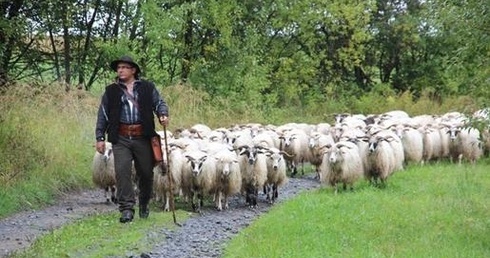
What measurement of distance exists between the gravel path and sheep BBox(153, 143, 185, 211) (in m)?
0.70

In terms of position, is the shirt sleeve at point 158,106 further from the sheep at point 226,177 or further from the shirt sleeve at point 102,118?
the sheep at point 226,177

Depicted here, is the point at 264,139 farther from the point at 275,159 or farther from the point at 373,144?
the point at 373,144

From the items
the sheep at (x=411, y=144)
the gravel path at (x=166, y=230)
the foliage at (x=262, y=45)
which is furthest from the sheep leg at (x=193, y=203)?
the sheep at (x=411, y=144)

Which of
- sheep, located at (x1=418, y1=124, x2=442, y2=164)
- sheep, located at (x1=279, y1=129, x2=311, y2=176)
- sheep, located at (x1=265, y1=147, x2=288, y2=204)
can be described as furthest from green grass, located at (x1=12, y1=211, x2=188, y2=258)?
sheep, located at (x1=418, y1=124, x2=442, y2=164)

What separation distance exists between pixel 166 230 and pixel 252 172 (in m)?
4.12

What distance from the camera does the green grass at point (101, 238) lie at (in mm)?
8891

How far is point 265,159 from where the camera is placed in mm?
14930

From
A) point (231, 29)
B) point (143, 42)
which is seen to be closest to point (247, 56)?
point (231, 29)

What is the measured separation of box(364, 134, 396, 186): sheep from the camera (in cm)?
1533

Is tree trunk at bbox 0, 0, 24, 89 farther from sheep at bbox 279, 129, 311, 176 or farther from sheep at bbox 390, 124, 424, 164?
sheep at bbox 390, 124, 424, 164

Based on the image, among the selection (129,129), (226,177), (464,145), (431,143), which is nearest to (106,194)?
(226,177)

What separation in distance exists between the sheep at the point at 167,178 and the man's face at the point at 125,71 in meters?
2.50

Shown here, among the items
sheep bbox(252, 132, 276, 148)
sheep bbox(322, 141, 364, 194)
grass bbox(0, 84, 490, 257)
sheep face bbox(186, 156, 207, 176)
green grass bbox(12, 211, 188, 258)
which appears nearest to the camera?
green grass bbox(12, 211, 188, 258)

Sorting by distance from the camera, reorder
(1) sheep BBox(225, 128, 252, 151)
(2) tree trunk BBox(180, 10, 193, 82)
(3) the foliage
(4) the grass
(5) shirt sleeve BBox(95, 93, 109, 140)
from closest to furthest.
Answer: (4) the grass → (5) shirt sleeve BBox(95, 93, 109, 140) → (3) the foliage → (1) sheep BBox(225, 128, 252, 151) → (2) tree trunk BBox(180, 10, 193, 82)
